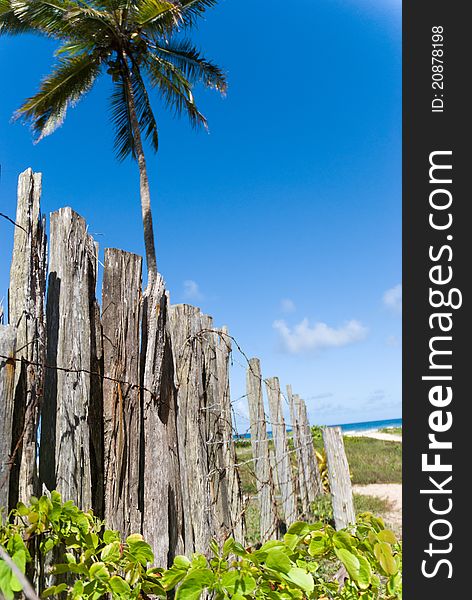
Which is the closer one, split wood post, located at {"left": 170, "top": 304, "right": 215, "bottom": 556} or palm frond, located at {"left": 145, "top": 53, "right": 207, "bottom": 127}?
split wood post, located at {"left": 170, "top": 304, "right": 215, "bottom": 556}

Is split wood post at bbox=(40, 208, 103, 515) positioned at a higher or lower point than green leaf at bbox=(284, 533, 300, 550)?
higher

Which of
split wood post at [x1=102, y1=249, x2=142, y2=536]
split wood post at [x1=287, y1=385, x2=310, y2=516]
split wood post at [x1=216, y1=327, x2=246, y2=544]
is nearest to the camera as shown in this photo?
split wood post at [x1=102, y1=249, x2=142, y2=536]

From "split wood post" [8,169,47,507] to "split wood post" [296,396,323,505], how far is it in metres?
5.45

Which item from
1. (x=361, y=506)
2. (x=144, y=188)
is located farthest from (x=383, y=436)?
(x=361, y=506)

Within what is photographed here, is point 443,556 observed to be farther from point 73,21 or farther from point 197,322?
point 73,21

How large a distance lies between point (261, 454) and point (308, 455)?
3.29m

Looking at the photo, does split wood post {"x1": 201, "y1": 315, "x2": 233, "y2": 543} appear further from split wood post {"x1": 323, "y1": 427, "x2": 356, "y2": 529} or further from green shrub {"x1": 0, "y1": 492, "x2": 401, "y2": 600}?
split wood post {"x1": 323, "y1": 427, "x2": 356, "y2": 529}

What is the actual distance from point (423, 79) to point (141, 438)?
2.11 m

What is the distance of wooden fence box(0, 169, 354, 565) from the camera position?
2.05 m

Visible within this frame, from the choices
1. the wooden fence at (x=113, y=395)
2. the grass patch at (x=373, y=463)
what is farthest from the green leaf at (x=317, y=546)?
the grass patch at (x=373, y=463)

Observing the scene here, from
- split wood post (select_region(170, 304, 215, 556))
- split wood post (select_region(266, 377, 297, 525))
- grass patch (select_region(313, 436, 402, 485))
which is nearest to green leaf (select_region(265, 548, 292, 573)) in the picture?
split wood post (select_region(170, 304, 215, 556))

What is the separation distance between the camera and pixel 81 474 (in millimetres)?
2262

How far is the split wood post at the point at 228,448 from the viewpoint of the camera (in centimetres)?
374

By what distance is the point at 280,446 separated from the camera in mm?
5633
